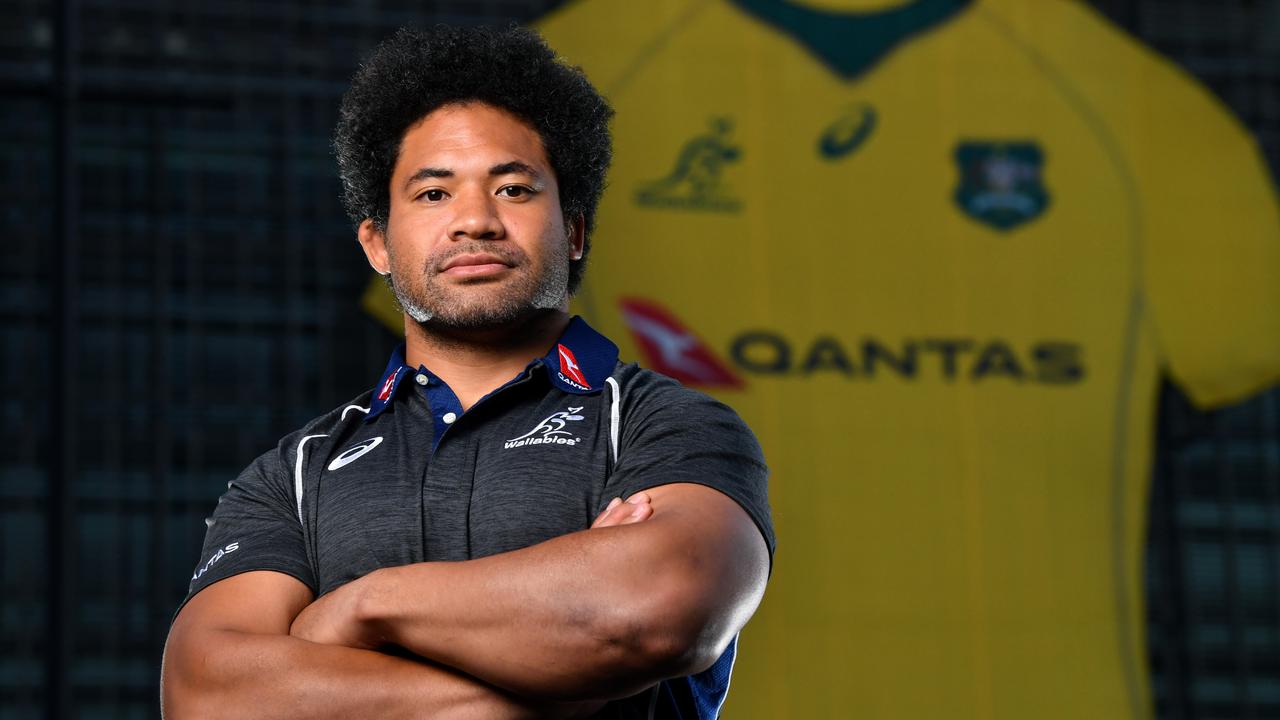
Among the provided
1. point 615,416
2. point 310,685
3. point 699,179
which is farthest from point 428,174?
point 699,179

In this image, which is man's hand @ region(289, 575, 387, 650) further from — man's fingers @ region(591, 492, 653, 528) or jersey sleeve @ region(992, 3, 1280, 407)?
jersey sleeve @ region(992, 3, 1280, 407)

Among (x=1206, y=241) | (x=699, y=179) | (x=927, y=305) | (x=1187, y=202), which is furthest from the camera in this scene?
(x=1187, y=202)

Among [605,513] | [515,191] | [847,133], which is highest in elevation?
[847,133]

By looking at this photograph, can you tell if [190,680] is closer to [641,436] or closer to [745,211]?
[641,436]

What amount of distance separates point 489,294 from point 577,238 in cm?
36

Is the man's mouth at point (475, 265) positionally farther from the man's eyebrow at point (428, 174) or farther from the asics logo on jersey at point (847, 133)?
the asics logo on jersey at point (847, 133)

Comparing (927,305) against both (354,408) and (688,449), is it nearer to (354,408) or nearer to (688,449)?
(354,408)

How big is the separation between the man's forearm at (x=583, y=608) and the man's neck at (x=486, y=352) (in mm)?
420

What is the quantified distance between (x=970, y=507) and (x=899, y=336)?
71.2 inches

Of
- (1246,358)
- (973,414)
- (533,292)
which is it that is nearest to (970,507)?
(973,414)

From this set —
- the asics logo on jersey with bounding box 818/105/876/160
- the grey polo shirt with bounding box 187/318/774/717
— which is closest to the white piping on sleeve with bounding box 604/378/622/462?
the grey polo shirt with bounding box 187/318/774/717

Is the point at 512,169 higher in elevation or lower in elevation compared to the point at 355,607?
higher

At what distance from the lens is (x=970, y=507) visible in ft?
61.3

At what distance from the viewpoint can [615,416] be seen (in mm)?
2924
